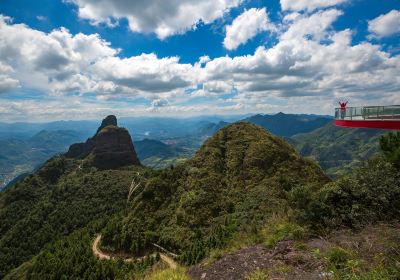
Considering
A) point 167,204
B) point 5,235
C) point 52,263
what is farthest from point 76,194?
point 167,204

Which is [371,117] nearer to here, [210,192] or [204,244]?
[204,244]

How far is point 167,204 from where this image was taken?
70562 mm

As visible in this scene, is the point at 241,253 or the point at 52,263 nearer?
the point at 241,253

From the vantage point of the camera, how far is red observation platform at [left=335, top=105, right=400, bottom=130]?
18747mm

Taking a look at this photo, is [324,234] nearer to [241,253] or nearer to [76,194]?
[241,253]

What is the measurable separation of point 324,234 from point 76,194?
14813 centimetres

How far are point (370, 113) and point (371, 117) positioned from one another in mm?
327

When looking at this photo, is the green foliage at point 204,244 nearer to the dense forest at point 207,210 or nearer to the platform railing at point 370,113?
the dense forest at point 207,210

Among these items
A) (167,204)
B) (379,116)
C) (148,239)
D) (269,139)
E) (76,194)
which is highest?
(379,116)

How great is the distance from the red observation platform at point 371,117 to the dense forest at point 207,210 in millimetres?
2717

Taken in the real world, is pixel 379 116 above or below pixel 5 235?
above

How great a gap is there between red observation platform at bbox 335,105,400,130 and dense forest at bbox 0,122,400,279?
272 centimetres

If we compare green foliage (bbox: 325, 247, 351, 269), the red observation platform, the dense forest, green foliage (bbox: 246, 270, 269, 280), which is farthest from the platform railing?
green foliage (bbox: 246, 270, 269, 280)

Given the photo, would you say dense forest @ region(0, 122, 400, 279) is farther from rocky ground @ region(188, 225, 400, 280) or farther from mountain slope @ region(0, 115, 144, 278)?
mountain slope @ region(0, 115, 144, 278)
